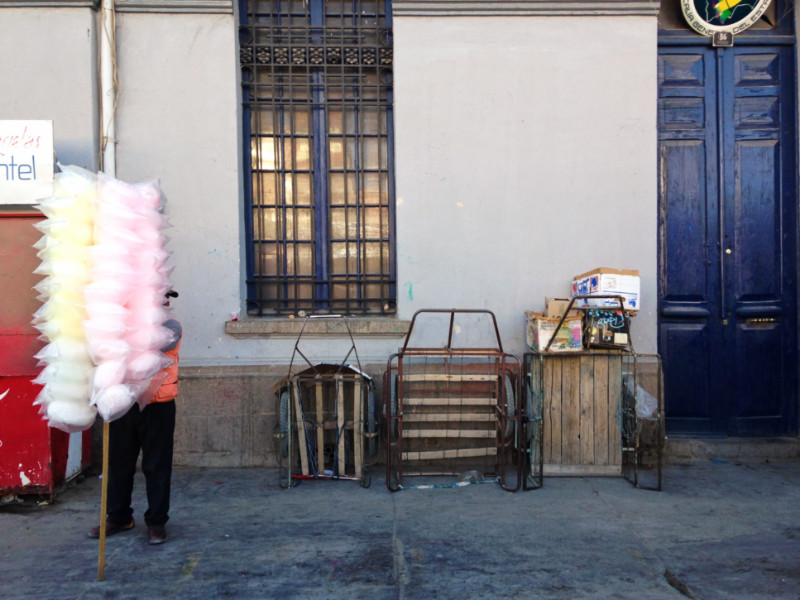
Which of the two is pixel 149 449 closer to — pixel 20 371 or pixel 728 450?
pixel 20 371

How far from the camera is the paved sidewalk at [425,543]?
350 cm

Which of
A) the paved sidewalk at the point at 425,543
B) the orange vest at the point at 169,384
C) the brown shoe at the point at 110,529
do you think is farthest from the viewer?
the brown shoe at the point at 110,529

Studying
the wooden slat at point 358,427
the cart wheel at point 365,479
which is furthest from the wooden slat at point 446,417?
the cart wheel at point 365,479

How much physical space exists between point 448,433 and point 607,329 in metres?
1.54

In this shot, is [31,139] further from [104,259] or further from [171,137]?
[104,259]

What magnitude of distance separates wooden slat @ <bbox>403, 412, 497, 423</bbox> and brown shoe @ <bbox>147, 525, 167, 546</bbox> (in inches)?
78.9

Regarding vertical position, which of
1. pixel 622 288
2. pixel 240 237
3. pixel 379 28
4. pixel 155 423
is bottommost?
pixel 155 423

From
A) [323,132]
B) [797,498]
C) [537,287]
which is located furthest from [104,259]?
[797,498]

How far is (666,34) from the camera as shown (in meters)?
6.05

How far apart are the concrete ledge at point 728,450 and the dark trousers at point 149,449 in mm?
4380

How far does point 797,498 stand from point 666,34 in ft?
14.0

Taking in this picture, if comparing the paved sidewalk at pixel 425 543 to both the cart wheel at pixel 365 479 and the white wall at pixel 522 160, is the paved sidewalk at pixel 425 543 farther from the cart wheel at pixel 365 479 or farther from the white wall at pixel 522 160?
the white wall at pixel 522 160

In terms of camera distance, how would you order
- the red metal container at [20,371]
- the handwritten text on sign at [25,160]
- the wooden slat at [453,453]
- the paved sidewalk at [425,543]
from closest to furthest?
the paved sidewalk at [425,543] → the red metal container at [20,371] → the handwritten text on sign at [25,160] → the wooden slat at [453,453]

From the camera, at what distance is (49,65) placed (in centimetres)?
559
